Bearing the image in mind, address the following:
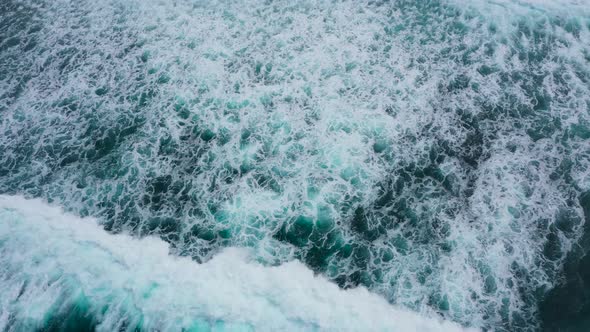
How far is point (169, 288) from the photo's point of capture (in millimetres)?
3975

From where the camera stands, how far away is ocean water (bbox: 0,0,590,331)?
12.9ft

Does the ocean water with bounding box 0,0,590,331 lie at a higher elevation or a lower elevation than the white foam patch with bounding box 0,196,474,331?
higher

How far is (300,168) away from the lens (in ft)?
16.2

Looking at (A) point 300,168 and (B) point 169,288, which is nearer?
(B) point 169,288

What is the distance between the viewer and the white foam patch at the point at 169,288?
3.79 m

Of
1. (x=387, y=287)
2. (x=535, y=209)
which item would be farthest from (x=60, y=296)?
(x=535, y=209)

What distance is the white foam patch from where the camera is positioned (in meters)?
3.79

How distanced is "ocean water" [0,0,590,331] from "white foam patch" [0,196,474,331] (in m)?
0.02

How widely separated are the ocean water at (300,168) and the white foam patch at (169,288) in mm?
23

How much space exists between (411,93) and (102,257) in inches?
204

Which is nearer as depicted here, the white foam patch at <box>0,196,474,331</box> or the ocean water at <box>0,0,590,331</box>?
the white foam patch at <box>0,196,474,331</box>

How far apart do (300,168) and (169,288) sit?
2334 mm

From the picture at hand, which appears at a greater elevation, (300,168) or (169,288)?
(300,168)

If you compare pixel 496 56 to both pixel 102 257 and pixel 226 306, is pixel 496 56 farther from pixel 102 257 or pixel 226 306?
pixel 102 257
